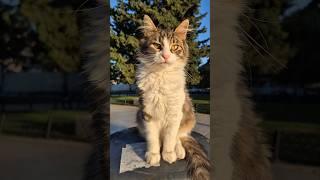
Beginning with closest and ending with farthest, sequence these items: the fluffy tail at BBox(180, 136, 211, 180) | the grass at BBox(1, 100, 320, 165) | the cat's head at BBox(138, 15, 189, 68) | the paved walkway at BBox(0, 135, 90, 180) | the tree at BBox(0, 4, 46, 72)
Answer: the cat's head at BBox(138, 15, 189, 68) → the fluffy tail at BBox(180, 136, 211, 180) → the grass at BBox(1, 100, 320, 165) → the paved walkway at BBox(0, 135, 90, 180) → the tree at BBox(0, 4, 46, 72)

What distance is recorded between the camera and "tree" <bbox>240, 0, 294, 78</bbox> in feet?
12.5

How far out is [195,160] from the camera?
12.1ft

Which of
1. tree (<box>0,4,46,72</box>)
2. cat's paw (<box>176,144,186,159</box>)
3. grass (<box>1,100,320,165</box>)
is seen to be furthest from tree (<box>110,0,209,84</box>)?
tree (<box>0,4,46,72</box>)

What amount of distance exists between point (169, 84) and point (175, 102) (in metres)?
0.17

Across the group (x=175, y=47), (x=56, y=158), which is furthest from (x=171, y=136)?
(x=56, y=158)

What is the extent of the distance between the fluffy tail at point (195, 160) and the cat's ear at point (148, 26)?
103cm

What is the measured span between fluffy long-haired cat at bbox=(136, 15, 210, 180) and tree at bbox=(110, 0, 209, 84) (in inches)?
2.5

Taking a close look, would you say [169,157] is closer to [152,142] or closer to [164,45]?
[152,142]

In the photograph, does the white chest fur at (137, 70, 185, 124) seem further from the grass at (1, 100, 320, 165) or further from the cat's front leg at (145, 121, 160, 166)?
the grass at (1, 100, 320, 165)

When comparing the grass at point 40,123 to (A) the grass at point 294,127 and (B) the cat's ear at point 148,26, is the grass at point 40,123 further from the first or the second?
(B) the cat's ear at point 148,26

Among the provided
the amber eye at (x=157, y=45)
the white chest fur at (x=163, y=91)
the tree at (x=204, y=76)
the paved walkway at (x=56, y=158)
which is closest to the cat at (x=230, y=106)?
the tree at (x=204, y=76)

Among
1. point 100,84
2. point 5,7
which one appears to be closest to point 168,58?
point 100,84

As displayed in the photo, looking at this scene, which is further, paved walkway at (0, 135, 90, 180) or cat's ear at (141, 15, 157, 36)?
paved walkway at (0, 135, 90, 180)

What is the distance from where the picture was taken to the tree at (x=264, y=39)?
150 inches
